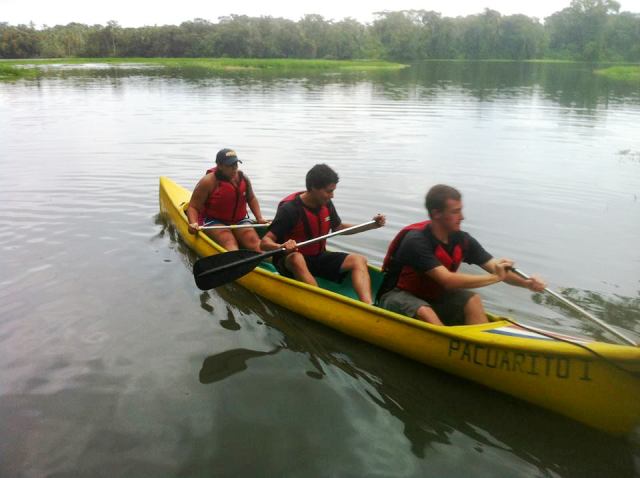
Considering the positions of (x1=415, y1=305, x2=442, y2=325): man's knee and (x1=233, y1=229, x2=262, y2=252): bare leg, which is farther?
(x1=233, y1=229, x2=262, y2=252): bare leg

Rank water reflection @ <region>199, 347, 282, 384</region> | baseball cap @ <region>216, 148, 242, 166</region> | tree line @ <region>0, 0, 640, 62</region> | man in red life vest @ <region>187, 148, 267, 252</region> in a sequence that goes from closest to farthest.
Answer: water reflection @ <region>199, 347, 282, 384</region> < baseball cap @ <region>216, 148, 242, 166</region> < man in red life vest @ <region>187, 148, 267, 252</region> < tree line @ <region>0, 0, 640, 62</region>

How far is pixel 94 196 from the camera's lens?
33.1 ft

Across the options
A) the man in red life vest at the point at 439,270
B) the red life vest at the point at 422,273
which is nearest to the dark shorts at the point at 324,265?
the man in red life vest at the point at 439,270

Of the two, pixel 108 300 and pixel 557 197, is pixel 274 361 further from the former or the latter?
pixel 557 197

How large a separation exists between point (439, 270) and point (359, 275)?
121cm

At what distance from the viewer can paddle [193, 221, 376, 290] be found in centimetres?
561

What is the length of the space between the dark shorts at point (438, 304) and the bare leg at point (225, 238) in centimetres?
253

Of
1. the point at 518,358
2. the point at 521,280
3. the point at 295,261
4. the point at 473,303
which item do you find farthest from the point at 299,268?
the point at 518,358

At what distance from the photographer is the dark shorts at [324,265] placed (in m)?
5.75

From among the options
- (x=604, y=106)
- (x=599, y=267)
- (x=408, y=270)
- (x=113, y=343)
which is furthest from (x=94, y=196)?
(x=604, y=106)

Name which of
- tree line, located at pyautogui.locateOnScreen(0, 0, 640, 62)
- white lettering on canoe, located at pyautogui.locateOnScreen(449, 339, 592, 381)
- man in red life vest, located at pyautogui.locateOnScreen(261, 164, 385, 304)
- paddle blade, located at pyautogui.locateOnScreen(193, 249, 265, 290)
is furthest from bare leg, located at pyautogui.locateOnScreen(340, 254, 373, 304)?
tree line, located at pyautogui.locateOnScreen(0, 0, 640, 62)

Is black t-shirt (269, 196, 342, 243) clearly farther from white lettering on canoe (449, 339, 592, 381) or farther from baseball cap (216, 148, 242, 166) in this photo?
white lettering on canoe (449, 339, 592, 381)

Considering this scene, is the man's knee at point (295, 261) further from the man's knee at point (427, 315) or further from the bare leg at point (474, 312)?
the bare leg at point (474, 312)

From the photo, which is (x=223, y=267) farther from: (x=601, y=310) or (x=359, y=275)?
(x=601, y=310)
